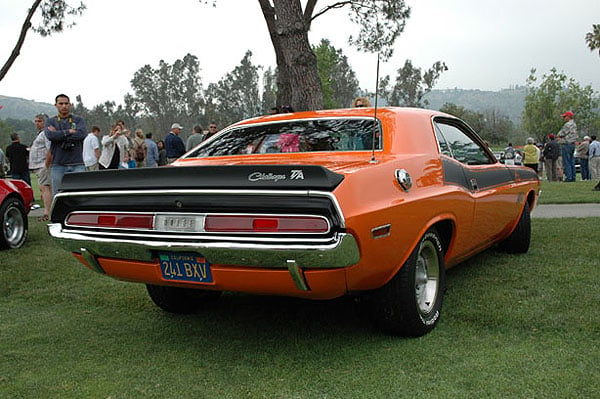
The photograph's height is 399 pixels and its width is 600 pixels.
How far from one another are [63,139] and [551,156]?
15.3m

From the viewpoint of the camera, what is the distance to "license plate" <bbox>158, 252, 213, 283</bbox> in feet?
9.50

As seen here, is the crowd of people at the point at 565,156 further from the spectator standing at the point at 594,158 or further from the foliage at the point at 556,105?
the foliage at the point at 556,105

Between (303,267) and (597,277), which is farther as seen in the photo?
(597,277)

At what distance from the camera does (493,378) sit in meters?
2.67

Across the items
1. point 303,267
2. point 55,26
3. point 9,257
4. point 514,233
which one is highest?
point 55,26

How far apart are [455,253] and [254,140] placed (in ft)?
5.26

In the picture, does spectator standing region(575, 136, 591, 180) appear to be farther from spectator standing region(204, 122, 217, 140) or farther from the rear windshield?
the rear windshield

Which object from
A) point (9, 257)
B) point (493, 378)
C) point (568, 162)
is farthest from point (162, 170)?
point (568, 162)

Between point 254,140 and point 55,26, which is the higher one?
point 55,26

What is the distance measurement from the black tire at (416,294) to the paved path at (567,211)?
208 inches

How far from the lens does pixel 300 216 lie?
2.64 metres

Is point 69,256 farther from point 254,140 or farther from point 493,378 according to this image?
point 493,378

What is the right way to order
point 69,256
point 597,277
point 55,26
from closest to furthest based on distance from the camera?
point 597,277, point 69,256, point 55,26

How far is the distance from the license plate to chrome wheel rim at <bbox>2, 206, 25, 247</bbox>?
180 inches
